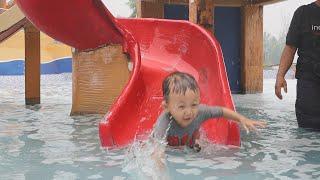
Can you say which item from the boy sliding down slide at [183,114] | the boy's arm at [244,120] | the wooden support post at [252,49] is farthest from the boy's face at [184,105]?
the wooden support post at [252,49]

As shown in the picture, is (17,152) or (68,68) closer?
(17,152)

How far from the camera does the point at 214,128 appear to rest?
3289mm

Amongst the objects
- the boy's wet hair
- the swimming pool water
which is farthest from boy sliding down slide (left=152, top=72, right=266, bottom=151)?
the swimming pool water

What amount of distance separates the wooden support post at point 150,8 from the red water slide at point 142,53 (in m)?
2.27

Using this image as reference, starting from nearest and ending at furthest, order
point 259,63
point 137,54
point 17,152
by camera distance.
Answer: point 17,152, point 137,54, point 259,63

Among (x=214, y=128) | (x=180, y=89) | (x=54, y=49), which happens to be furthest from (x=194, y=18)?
(x=54, y=49)

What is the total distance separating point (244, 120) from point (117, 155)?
0.80 meters

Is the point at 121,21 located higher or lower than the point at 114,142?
higher

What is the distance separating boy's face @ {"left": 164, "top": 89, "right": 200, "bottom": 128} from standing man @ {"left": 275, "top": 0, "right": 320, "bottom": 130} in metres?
1.50

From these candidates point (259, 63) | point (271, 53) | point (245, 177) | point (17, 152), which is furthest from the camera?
point (271, 53)

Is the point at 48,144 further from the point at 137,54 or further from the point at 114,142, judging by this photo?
the point at 137,54

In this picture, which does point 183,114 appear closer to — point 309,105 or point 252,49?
point 309,105

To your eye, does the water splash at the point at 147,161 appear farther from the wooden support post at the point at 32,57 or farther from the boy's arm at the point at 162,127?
the wooden support post at the point at 32,57

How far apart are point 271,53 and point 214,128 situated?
1493cm
